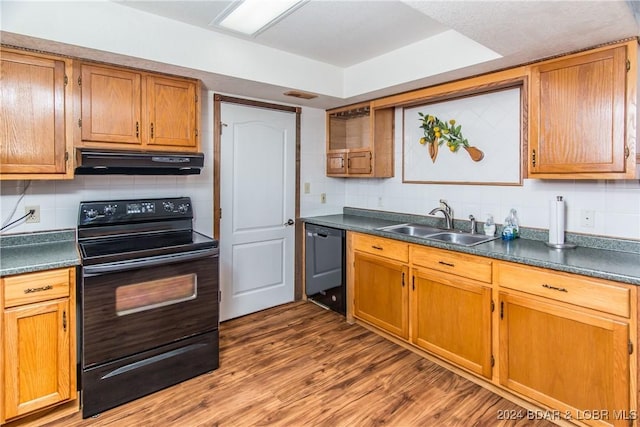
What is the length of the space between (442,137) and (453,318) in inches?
59.8

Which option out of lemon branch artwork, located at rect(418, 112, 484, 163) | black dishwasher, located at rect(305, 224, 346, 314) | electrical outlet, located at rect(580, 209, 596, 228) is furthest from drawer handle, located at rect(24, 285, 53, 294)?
electrical outlet, located at rect(580, 209, 596, 228)

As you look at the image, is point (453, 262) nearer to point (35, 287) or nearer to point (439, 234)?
point (439, 234)

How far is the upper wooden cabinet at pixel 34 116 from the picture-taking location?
6.64 feet

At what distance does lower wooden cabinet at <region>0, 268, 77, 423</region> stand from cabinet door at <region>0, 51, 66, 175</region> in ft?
2.27

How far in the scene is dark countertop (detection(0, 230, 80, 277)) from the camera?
1.86 metres

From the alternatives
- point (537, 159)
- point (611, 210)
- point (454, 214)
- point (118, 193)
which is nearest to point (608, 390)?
point (611, 210)

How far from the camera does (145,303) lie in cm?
218

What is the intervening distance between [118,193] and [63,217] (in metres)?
0.37

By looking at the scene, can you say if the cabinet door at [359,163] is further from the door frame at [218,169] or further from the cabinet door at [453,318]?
the cabinet door at [453,318]

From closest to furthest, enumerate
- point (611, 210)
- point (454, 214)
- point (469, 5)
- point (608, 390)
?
point (469, 5) < point (608, 390) < point (611, 210) < point (454, 214)

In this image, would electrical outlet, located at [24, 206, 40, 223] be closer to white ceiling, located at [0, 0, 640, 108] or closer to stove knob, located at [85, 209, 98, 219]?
stove knob, located at [85, 209, 98, 219]

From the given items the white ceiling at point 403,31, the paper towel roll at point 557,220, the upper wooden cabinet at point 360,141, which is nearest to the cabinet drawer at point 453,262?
the paper towel roll at point 557,220

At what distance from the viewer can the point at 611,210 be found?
2.21m

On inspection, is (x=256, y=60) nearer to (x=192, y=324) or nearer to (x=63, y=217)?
(x=63, y=217)
